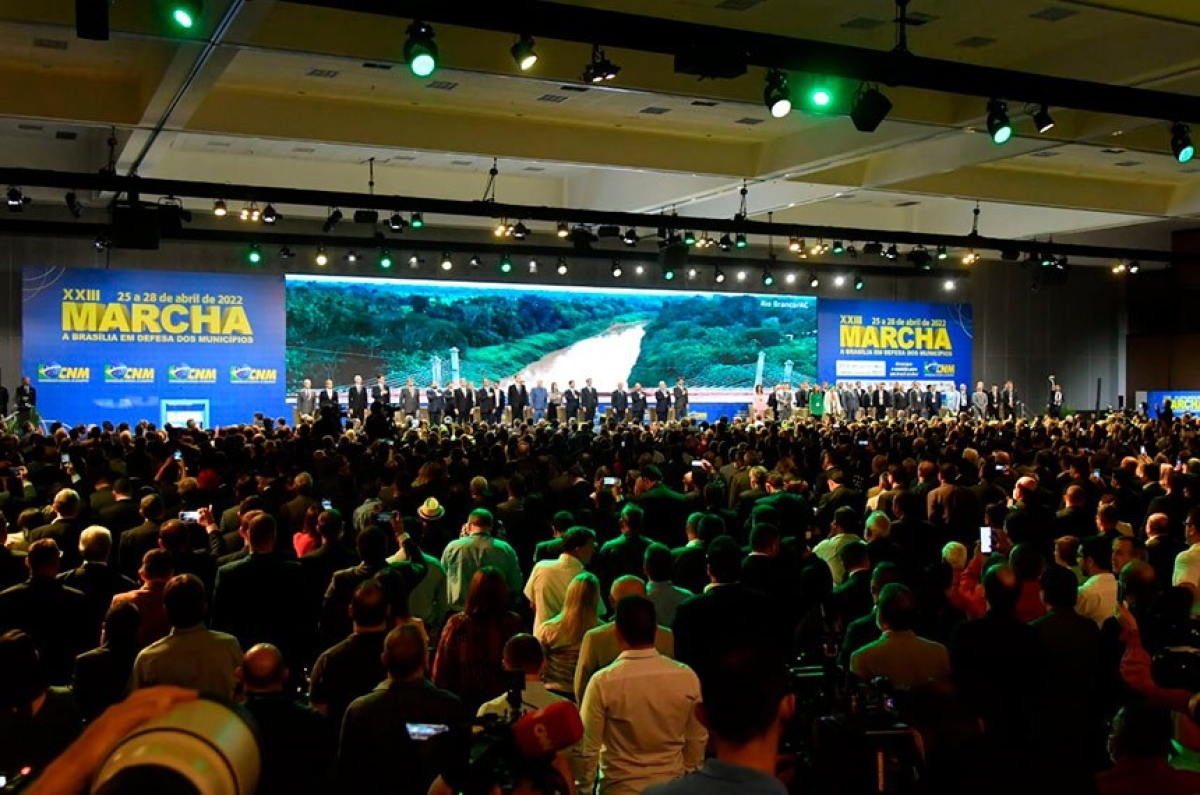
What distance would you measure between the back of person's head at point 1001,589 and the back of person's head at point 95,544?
4.18 meters

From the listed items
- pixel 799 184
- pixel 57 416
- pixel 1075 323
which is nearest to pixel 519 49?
pixel 799 184

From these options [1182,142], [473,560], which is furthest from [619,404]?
[473,560]

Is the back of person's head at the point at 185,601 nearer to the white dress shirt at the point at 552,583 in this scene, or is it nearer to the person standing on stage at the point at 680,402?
the white dress shirt at the point at 552,583

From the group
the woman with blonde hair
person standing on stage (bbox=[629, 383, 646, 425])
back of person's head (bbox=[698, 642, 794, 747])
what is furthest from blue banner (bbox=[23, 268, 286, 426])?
back of person's head (bbox=[698, 642, 794, 747])

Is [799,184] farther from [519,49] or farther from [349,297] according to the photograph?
[519,49]

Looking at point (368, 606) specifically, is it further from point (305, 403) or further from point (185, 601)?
point (305, 403)

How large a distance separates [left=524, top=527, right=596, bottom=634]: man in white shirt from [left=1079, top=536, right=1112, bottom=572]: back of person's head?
106 inches

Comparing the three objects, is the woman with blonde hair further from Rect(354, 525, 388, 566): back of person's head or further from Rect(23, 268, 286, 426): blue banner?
Rect(23, 268, 286, 426): blue banner

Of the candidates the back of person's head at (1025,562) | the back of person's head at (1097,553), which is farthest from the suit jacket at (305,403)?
the back of person's head at (1025,562)

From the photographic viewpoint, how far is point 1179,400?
32938mm

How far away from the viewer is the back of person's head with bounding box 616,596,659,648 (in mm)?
4145

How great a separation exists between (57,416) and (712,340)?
15.7m

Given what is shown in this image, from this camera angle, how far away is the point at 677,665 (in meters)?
4.18

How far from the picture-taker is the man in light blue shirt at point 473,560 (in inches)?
283
